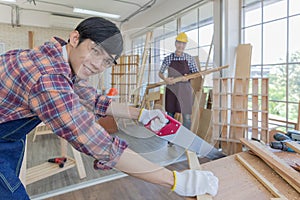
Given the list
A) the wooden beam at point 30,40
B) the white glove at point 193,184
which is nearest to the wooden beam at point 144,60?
the white glove at point 193,184

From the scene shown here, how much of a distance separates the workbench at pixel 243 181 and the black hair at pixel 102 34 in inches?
22.0

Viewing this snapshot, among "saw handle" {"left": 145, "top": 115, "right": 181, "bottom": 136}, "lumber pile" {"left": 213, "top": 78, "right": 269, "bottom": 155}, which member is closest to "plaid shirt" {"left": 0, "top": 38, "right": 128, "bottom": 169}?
"saw handle" {"left": 145, "top": 115, "right": 181, "bottom": 136}

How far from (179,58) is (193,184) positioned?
472 millimetres

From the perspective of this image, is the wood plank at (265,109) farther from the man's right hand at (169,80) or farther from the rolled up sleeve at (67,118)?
the rolled up sleeve at (67,118)

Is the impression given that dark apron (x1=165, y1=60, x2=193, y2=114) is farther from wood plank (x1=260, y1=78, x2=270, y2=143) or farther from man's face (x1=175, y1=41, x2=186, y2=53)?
wood plank (x1=260, y1=78, x2=270, y2=143)

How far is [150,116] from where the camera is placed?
833 mm

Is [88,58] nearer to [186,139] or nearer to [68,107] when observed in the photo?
[68,107]

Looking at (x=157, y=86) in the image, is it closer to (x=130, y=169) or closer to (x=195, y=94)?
(x=195, y=94)

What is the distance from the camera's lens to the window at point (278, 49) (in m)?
2.00

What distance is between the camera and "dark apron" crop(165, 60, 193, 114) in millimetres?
775

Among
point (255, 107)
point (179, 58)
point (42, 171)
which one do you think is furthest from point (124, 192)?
point (255, 107)

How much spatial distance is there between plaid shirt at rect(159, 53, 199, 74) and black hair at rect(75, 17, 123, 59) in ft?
0.71

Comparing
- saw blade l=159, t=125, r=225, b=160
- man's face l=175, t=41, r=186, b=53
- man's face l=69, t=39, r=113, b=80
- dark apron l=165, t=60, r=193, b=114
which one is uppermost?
man's face l=175, t=41, r=186, b=53

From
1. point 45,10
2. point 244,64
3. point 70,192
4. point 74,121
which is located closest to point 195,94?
point 74,121
